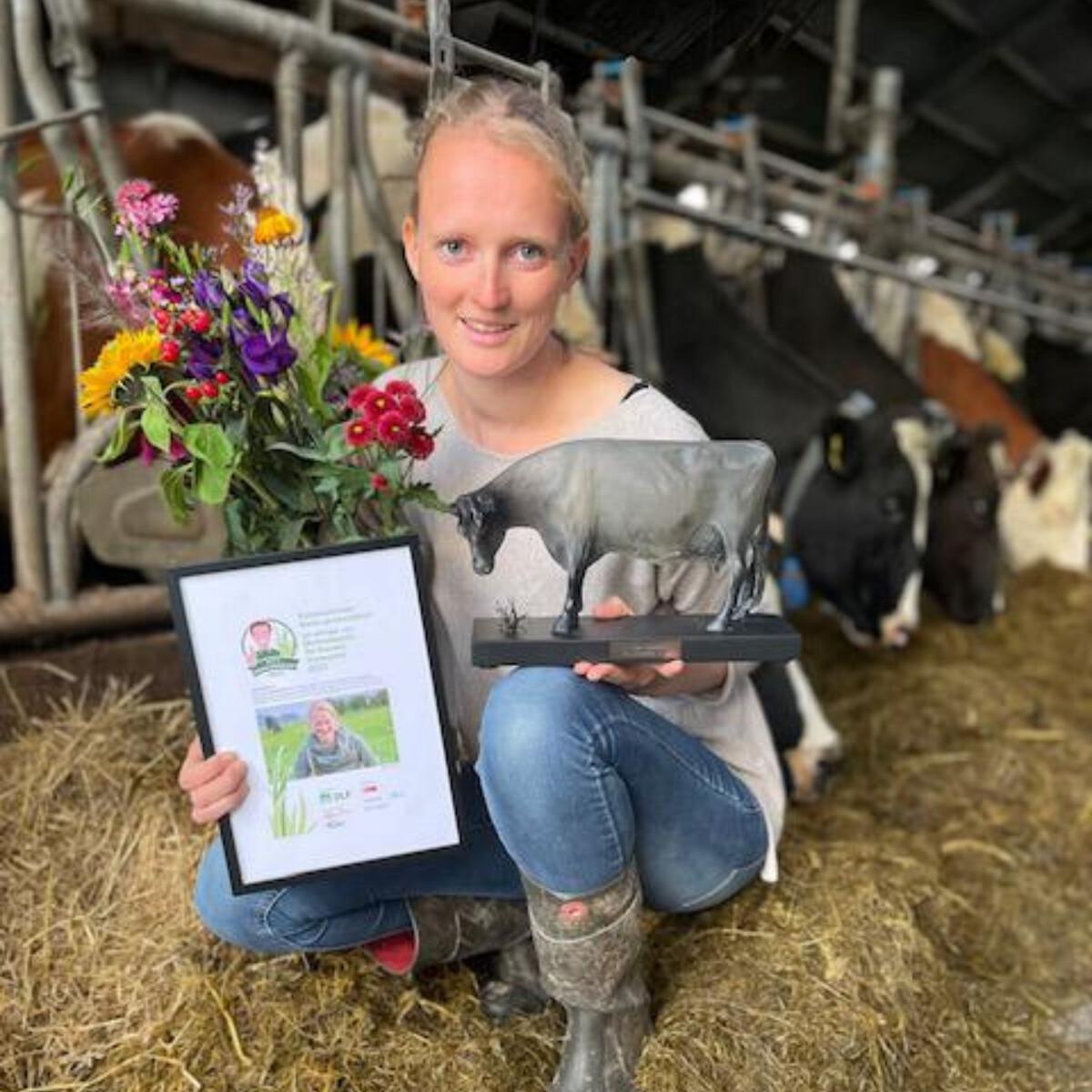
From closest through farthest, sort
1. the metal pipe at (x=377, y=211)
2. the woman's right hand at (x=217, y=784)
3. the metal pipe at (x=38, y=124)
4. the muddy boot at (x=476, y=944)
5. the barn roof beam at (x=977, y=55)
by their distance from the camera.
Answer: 1. the woman's right hand at (x=217, y=784)
2. the muddy boot at (x=476, y=944)
3. the metal pipe at (x=38, y=124)
4. the metal pipe at (x=377, y=211)
5. the barn roof beam at (x=977, y=55)

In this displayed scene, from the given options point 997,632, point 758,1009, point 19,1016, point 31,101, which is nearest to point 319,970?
point 19,1016

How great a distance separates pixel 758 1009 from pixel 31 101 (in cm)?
177

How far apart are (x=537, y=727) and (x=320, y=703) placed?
237 mm

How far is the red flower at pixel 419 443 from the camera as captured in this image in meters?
1.17

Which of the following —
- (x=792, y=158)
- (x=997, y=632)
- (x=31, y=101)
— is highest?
(x=792, y=158)

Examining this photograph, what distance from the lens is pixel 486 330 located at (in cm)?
119

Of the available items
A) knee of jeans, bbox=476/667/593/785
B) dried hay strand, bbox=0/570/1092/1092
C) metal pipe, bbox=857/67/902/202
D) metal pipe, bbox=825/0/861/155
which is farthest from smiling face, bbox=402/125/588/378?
metal pipe, bbox=857/67/902/202

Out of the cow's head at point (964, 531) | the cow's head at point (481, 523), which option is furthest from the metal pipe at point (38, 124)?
the cow's head at point (964, 531)

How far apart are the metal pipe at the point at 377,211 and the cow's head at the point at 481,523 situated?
49.3 inches

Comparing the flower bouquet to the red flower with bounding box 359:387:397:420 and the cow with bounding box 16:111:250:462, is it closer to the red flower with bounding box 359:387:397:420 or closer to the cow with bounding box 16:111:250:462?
the red flower with bounding box 359:387:397:420

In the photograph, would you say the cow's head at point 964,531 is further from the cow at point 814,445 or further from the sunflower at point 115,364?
the sunflower at point 115,364

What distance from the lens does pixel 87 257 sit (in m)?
1.55

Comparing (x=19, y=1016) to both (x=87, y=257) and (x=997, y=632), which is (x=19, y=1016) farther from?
(x=997, y=632)

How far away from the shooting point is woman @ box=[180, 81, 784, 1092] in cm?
117
